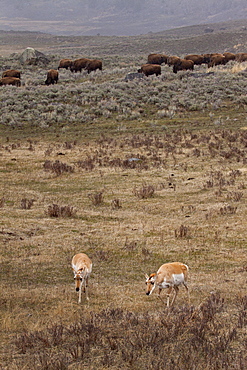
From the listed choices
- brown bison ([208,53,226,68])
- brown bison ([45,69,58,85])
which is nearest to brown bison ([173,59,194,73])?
brown bison ([208,53,226,68])

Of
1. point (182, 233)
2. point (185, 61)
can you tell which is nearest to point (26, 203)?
point (182, 233)

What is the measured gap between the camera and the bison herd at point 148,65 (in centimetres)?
4421

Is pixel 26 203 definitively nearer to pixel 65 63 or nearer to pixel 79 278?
pixel 79 278

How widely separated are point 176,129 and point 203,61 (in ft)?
107

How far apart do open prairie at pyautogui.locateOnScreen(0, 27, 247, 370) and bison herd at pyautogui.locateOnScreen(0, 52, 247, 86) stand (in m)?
11.3

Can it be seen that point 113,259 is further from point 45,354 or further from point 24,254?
point 45,354

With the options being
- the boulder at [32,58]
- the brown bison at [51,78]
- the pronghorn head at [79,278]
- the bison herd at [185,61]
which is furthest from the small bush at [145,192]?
the boulder at [32,58]

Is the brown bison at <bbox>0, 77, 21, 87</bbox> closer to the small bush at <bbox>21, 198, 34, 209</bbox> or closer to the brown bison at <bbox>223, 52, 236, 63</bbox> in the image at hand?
the brown bison at <bbox>223, 52, 236, 63</bbox>

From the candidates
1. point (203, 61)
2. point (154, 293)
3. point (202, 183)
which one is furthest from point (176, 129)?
point (203, 61)

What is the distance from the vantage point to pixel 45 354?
5.16 m

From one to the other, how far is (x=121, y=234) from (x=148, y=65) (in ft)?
127

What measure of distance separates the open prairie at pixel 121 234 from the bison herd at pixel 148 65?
11330mm

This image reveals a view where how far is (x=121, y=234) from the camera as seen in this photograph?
37.3 ft

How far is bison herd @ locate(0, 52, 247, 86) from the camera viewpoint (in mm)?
44213
